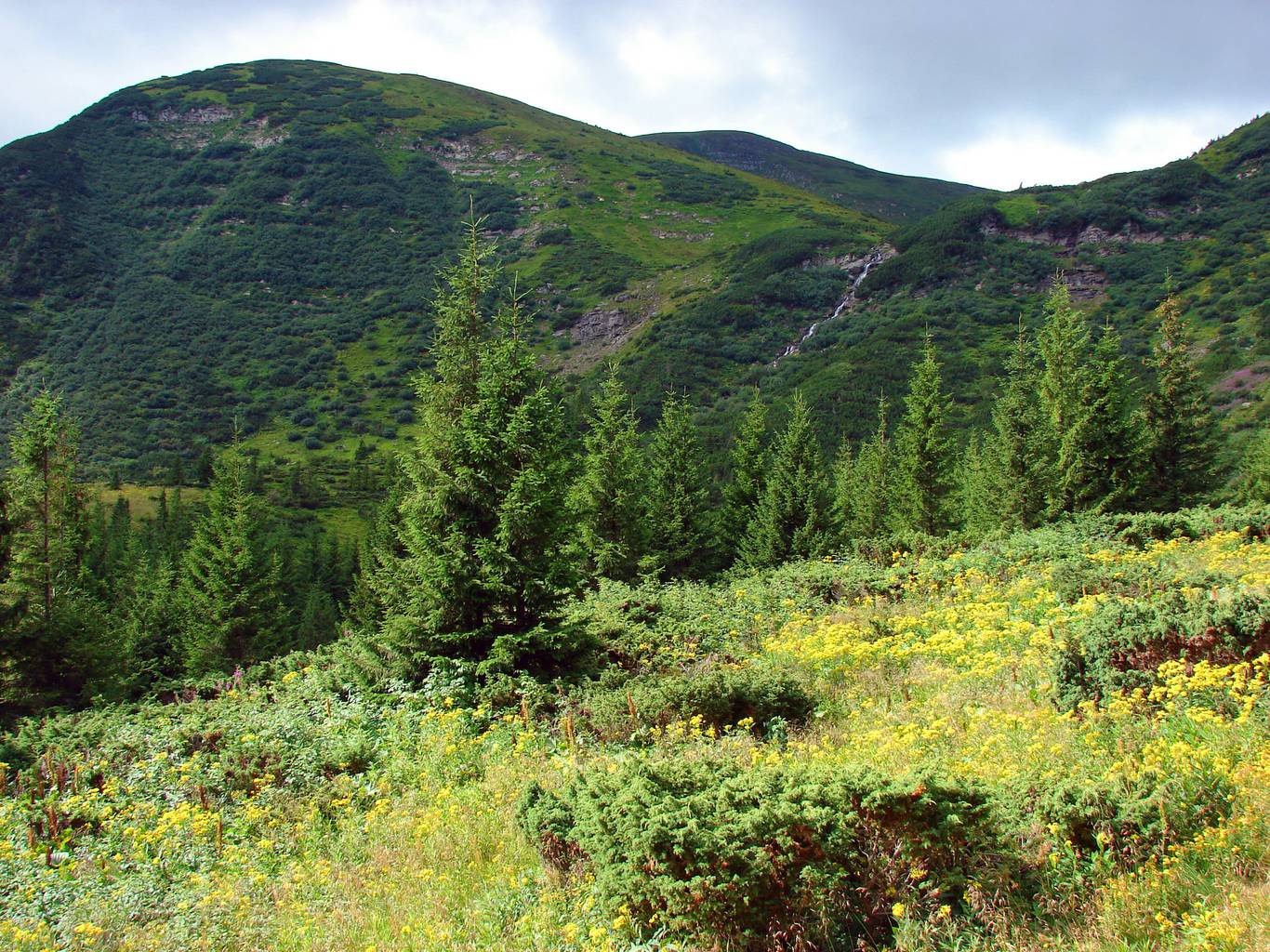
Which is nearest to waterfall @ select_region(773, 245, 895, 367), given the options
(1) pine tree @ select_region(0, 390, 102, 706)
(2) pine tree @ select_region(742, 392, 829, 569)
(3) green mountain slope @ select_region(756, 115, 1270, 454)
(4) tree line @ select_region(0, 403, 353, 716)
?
(3) green mountain slope @ select_region(756, 115, 1270, 454)

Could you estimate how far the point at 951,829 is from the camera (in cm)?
429

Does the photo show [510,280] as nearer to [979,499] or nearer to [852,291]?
[852,291]

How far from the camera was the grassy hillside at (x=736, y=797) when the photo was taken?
4.12 m

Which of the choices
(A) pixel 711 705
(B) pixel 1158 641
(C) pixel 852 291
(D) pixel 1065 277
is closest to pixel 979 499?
(B) pixel 1158 641

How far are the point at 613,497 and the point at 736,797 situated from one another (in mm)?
24340

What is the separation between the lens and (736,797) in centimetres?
457

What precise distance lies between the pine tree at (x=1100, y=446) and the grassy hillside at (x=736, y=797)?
53.2ft

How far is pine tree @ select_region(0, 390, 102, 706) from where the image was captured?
1822 cm

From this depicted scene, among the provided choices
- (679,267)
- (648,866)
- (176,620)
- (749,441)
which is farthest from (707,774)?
(679,267)

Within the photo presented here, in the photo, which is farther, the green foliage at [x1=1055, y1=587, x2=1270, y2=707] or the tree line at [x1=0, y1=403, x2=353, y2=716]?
the tree line at [x1=0, y1=403, x2=353, y2=716]

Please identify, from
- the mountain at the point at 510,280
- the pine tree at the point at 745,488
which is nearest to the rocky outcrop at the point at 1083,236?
the mountain at the point at 510,280

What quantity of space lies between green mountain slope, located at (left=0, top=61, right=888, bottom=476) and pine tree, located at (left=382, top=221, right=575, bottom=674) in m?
83.0

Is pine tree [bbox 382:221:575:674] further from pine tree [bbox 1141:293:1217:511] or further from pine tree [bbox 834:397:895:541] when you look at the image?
pine tree [bbox 834:397:895:541]

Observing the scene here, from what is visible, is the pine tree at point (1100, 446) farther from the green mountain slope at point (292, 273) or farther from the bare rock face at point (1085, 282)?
the bare rock face at point (1085, 282)
